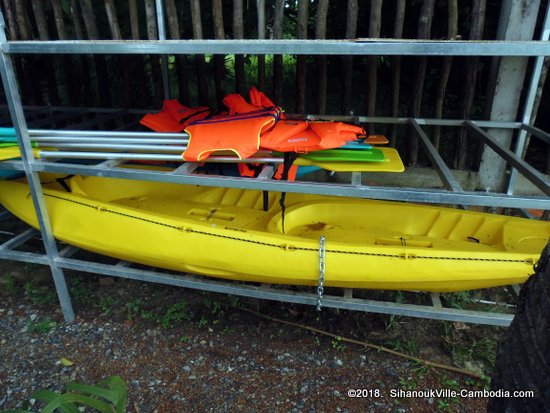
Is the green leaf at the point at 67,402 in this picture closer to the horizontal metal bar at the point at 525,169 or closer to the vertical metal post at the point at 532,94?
the horizontal metal bar at the point at 525,169

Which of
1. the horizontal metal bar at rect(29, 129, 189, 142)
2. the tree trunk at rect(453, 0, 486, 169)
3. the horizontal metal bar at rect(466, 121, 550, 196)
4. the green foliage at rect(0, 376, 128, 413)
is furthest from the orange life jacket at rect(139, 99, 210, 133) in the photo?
the tree trunk at rect(453, 0, 486, 169)

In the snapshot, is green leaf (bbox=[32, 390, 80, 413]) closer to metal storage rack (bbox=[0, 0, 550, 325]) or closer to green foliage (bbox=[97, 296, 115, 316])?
metal storage rack (bbox=[0, 0, 550, 325])

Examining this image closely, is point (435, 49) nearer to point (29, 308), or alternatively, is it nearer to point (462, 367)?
point (462, 367)

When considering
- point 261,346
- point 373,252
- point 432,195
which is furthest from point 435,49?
point 261,346

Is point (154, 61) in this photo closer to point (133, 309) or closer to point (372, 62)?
point (372, 62)

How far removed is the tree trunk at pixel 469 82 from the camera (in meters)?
3.04

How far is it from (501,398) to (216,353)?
1748 millimetres

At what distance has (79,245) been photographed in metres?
2.61

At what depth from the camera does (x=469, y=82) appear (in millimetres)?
3404

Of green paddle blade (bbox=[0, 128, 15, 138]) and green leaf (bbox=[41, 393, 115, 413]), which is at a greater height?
green paddle blade (bbox=[0, 128, 15, 138])

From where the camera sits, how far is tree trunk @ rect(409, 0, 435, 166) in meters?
3.07

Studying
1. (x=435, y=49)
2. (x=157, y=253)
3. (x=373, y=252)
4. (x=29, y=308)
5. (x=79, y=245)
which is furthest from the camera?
(x=29, y=308)

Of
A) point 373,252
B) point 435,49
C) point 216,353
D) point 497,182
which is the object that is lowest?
point 216,353

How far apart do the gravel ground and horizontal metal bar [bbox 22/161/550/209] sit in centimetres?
109
